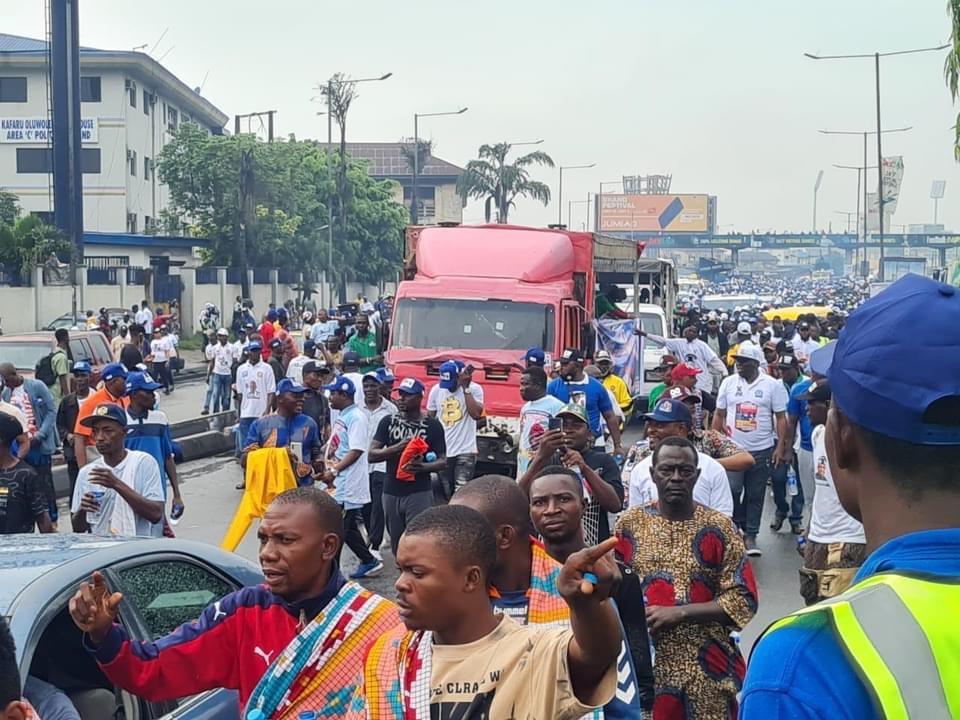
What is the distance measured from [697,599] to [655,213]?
12995 cm

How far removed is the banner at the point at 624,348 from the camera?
20.1 m

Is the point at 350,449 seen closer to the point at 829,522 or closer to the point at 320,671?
the point at 829,522

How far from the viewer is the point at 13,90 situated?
60.2 m

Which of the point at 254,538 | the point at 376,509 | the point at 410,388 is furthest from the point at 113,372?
the point at 254,538

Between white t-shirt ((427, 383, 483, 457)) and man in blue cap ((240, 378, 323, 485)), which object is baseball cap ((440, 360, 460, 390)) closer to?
white t-shirt ((427, 383, 483, 457))

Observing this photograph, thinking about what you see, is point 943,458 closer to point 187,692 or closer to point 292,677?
point 292,677

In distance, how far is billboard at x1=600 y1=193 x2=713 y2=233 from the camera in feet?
432

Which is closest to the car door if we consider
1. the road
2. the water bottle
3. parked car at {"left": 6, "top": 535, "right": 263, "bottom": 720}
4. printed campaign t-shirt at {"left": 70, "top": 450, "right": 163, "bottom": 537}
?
parked car at {"left": 6, "top": 535, "right": 263, "bottom": 720}

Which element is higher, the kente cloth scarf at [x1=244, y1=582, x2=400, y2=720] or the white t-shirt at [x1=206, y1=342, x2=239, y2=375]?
the kente cloth scarf at [x1=244, y1=582, x2=400, y2=720]

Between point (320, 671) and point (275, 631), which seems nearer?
point (320, 671)

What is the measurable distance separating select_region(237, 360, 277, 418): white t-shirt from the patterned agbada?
10872 millimetres

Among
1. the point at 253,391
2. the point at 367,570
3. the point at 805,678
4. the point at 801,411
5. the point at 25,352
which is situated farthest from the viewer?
the point at 25,352

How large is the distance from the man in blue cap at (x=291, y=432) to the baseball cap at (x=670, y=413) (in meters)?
3.59

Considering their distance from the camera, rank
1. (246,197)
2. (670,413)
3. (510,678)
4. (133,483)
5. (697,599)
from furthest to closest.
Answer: (246,197) < (133,483) < (670,413) < (697,599) < (510,678)
